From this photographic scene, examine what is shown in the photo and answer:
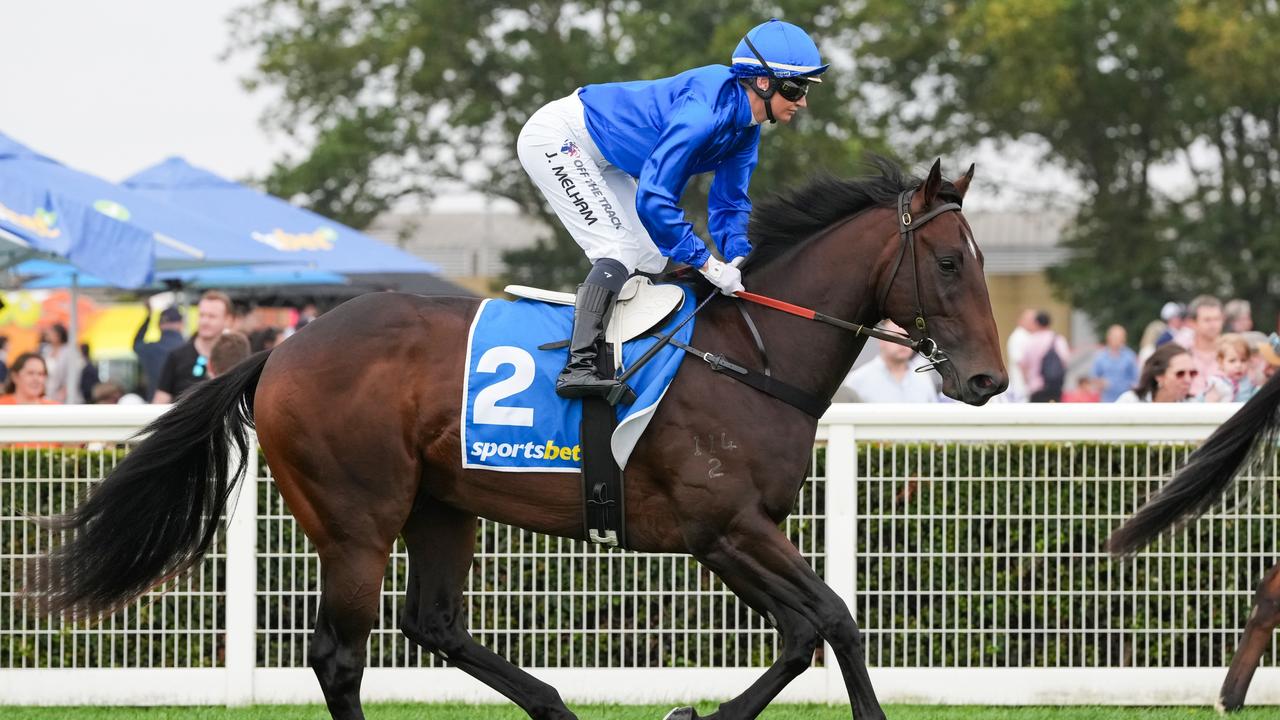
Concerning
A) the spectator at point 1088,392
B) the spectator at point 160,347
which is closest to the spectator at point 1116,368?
the spectator at point 1088,392

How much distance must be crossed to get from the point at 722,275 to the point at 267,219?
8.45 m

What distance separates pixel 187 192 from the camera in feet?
40.6

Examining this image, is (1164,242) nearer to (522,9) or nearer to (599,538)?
(522,9)

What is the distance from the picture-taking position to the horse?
5.12 m

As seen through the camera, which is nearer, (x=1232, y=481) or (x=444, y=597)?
(x=444, y=597)

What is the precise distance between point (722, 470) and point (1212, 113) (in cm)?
2244

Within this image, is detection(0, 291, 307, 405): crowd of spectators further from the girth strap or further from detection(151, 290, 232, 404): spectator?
the girth strap

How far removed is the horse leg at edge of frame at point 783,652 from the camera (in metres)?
4.16

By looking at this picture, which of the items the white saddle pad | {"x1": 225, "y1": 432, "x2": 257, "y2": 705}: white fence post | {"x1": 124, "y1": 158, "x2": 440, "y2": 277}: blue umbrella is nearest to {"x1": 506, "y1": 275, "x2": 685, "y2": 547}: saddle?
Result: the white saddle pad

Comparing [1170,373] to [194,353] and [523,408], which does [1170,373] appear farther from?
[194,353]

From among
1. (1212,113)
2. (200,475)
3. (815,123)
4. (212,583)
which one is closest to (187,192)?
(212,583)

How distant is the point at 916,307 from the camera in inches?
168

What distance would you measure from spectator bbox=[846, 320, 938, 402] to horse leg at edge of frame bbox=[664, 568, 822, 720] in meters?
3.47

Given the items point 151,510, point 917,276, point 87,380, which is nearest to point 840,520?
point 917,276
